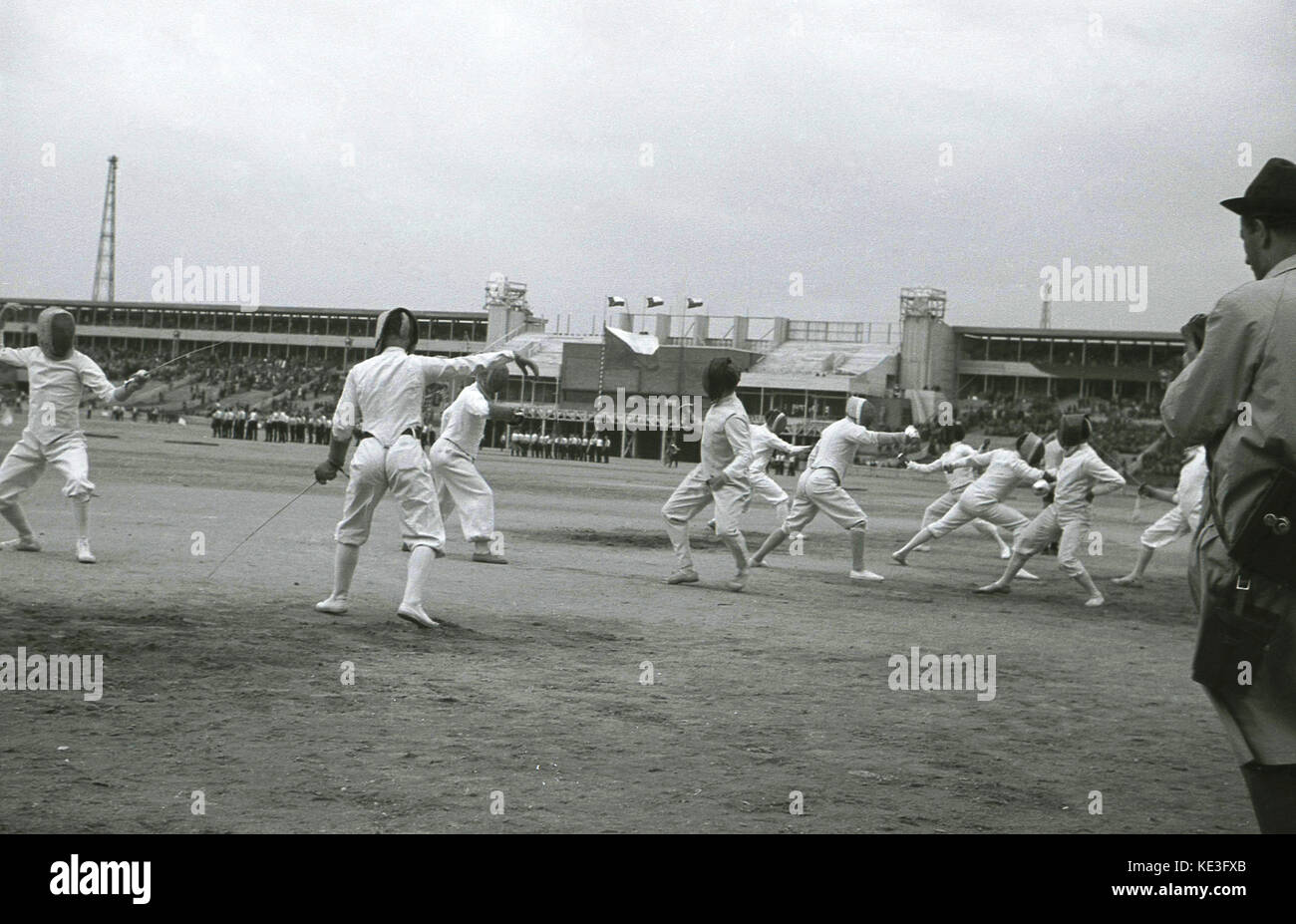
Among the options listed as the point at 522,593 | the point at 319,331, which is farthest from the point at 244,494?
the point at 319,331

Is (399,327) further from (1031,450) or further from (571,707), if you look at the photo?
(1031,450)

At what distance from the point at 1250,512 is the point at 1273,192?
0.94 metres

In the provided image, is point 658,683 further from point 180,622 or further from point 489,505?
point 489,505

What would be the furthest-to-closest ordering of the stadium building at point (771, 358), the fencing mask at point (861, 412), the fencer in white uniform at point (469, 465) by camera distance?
1. the stadium building at point (771, 358)
2. the fencing mask at point (861, 412)
3. the fencer in white uniform at point (469, 465)

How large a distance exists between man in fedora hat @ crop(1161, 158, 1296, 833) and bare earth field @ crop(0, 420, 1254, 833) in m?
1.28

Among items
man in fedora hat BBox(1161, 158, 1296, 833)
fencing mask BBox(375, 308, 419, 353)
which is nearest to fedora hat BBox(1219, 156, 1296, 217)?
man in fedora hat BBox(1161, 158, 1296, 833)

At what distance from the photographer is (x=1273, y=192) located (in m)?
3.96

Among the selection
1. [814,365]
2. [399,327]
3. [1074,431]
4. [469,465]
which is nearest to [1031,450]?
[1074,431]

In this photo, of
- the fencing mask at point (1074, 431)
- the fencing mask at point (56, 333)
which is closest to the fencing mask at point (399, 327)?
the fencing mask at point (56, 333)

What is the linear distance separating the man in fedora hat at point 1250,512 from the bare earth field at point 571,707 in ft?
4.19

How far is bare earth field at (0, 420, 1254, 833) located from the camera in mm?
4926

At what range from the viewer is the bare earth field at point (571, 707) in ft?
16.2

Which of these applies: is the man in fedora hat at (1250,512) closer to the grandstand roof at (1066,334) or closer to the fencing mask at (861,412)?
the fencing mask at (861,412)
